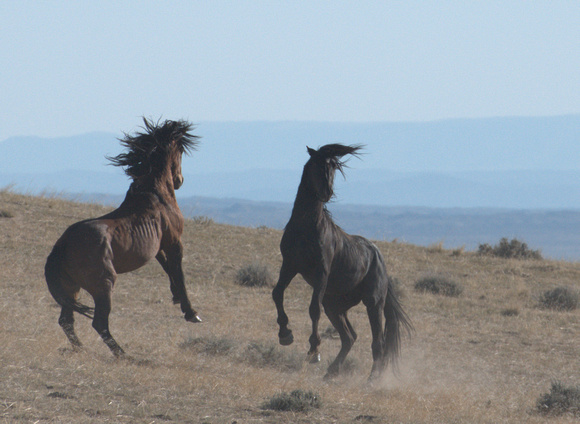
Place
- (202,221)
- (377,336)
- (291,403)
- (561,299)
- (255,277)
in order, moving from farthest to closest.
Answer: (202,221) → (561,299) → (255,277) → (377,336) → (291,403)

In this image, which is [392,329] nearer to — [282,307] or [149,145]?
[282,307]

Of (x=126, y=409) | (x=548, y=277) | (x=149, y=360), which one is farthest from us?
(x=548, y=277)

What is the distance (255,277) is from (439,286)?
405cm

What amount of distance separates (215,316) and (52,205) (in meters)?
9.44

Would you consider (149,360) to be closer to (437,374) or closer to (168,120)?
(168,120)

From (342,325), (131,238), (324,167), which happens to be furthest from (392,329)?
(131,238)

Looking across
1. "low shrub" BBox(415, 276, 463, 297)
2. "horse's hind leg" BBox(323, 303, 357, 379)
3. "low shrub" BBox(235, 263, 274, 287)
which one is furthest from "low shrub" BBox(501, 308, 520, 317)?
"horse's hind leg" BBox(323, 303, 357, 379)

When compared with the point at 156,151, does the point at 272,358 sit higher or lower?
lower

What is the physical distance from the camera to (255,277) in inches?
653

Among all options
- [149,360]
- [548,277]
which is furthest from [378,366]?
[548,277]

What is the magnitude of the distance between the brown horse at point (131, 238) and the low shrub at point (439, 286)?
8.70m

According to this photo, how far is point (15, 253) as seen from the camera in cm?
1633

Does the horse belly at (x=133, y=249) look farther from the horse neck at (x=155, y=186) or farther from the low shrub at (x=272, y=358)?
the low shrub at (x=272, y=358)

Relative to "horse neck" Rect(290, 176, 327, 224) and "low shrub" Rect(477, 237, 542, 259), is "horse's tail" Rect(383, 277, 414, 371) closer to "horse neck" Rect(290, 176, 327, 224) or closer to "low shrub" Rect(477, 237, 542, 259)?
"horse neck" Rect(290, 176, 327, 224)
